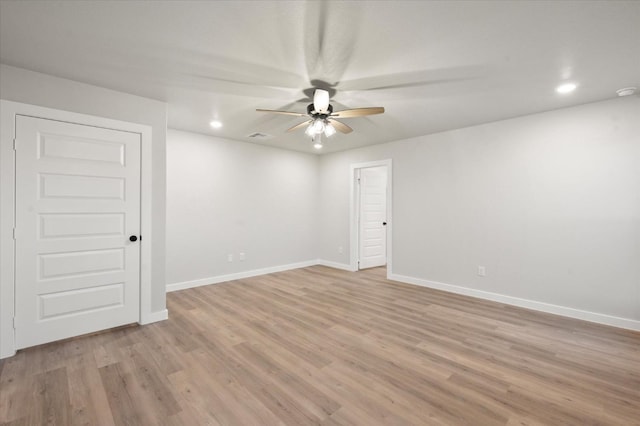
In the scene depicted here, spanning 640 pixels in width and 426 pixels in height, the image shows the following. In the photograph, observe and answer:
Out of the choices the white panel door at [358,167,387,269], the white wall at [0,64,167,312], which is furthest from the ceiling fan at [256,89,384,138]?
the white panel door at [358,167,387,269]

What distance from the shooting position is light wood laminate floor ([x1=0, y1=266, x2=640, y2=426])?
1800 mm

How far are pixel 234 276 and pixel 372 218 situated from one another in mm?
3077

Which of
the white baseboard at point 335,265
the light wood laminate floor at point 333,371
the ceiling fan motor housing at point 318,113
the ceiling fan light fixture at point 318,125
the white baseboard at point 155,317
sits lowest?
the light wood laminate floor at point 333,371

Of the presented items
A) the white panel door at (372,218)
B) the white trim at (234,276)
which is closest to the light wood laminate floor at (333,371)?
the white trim at (234,276)

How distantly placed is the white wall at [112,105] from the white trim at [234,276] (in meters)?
1.26

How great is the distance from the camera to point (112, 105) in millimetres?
3033

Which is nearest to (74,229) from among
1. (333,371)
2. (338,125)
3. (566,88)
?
(333,371)

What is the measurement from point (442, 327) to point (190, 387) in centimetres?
252

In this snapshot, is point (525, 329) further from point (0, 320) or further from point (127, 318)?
point (0, 320)

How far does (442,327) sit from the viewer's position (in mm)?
3125

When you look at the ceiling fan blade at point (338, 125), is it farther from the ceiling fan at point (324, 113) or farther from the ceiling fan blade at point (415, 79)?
the ceiling fan blade at point (415, 79)

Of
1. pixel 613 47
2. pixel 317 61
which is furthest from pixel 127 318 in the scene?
pixel 613 47

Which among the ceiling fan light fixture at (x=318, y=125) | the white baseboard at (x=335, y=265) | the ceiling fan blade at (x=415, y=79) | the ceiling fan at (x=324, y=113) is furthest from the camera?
the white baseboard at (x=335, y=265)

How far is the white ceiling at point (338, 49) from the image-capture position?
6.02 feet
